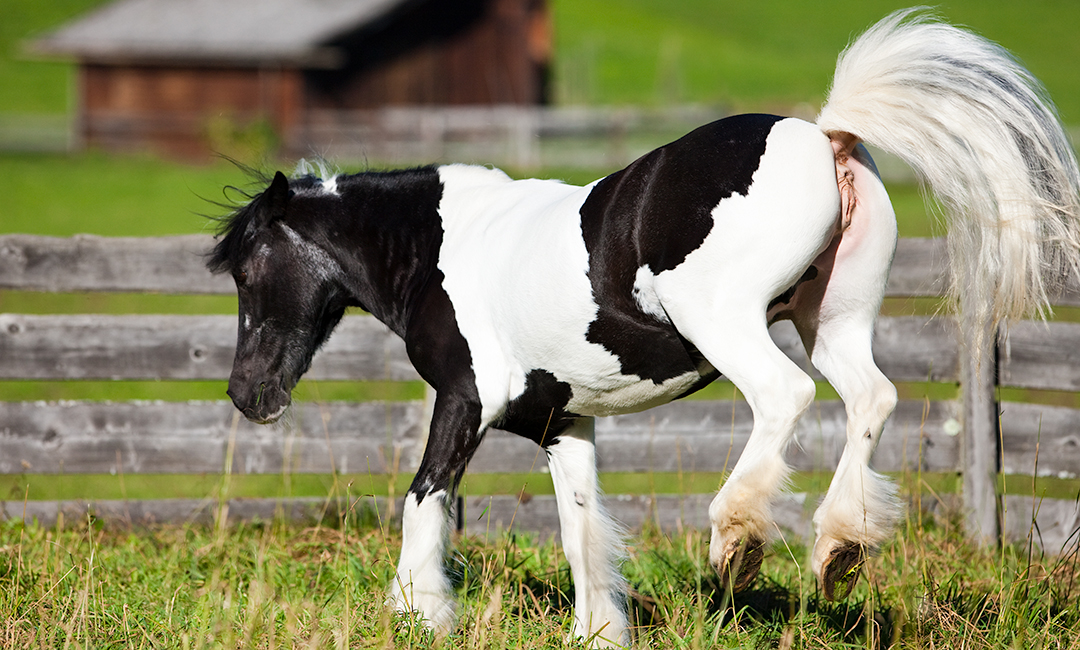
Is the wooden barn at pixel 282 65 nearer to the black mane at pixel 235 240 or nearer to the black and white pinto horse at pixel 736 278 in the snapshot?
the black mane at pixel 235 240

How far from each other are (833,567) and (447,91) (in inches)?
1093

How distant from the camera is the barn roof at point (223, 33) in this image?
27.1 m

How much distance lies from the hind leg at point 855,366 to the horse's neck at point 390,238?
1459mm

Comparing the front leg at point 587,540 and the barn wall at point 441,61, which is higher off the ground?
the barn wall at point 441,61

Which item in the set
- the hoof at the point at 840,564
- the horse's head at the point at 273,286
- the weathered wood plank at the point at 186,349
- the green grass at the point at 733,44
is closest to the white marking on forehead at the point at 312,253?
the horse's head at the point at 273,286

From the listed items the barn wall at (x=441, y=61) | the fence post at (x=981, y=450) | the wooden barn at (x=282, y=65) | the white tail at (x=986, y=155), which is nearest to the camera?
the white tail at (x=986, y=155)

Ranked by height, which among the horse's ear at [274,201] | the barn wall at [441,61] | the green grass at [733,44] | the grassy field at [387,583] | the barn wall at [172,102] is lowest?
the grassy field at [387,583]

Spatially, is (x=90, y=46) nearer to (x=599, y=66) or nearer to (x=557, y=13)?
→ (x=599, y=66)

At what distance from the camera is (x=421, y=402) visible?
17.4 ft

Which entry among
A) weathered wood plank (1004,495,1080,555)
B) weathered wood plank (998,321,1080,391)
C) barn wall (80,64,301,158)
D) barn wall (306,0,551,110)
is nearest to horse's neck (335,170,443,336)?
weathered wood plank (998,321,1080,391)

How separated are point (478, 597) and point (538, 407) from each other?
99 cm

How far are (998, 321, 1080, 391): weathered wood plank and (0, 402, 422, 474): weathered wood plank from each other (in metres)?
3.20

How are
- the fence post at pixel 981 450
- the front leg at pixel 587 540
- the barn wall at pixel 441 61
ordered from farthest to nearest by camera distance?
the barn wall at pixel 441 61 < the fence post at pixel 981 450 < the front leg at pixel 587 540

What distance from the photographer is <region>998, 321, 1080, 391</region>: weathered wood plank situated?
492cm
